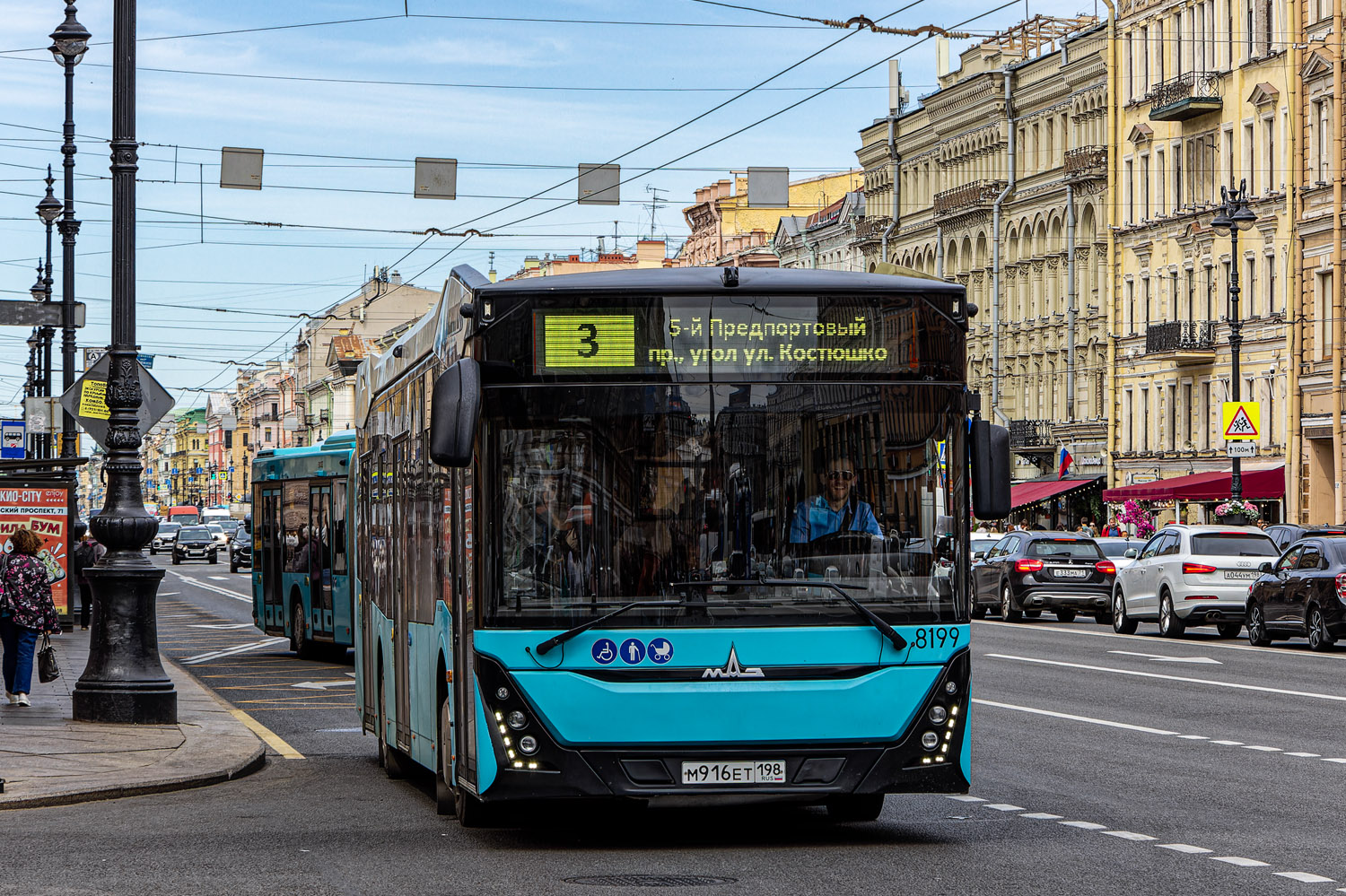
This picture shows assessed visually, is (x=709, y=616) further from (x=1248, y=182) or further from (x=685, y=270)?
(x=1248, y=182)

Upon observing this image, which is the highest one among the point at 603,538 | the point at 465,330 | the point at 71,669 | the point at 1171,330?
the point at 1171,330

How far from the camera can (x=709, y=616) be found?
10633 millimetres

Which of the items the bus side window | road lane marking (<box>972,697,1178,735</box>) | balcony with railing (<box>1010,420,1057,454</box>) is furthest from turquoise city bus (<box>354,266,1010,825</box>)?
balcony with railing (<box>1010,420,1057,454</box>)

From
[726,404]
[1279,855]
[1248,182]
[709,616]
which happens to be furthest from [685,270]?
[1248,182]

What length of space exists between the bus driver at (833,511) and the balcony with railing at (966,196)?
6438 cm

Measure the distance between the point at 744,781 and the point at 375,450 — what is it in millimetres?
5251

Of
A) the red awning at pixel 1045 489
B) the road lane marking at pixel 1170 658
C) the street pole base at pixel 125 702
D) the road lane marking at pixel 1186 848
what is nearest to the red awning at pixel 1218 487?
the red awning at pixel 1045 489

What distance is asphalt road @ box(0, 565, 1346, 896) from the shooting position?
9945 millimetres

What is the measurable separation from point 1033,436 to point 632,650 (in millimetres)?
62223

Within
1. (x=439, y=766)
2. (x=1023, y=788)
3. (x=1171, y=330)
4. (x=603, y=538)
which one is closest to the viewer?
(x=603, y=538)

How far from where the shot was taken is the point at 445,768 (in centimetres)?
1194

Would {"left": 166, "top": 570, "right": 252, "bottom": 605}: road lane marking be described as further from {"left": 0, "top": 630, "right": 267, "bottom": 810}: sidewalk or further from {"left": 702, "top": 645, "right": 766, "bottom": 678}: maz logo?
{"left": 702, "top": 645, "right": 766, "bottom": 678}: maz logo

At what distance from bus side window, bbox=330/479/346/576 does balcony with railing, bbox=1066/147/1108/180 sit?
42486 mm

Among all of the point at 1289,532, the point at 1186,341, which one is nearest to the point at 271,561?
the point at 1289,532
